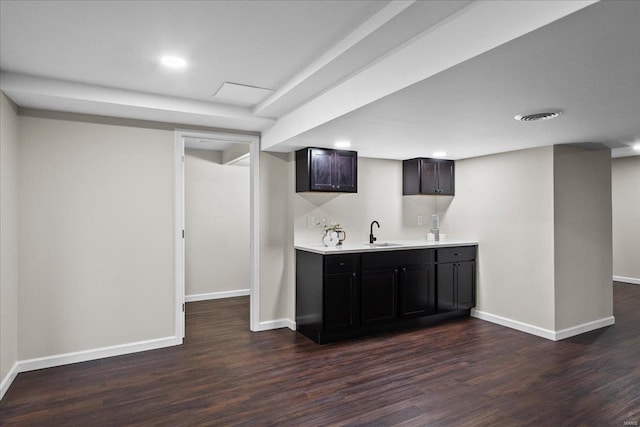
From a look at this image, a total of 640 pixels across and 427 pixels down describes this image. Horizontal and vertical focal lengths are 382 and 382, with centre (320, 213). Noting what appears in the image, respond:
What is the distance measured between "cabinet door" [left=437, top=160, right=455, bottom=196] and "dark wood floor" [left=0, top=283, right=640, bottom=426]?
1836 millimetres

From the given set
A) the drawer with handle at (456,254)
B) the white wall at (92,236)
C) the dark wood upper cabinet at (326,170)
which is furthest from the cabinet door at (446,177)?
the white wall at (92,236)

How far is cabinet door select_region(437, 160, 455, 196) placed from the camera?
4988 mm

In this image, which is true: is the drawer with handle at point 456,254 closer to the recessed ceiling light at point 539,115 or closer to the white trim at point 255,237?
the recessed ceiling light at point 539,115

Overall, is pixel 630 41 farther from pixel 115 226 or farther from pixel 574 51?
pixel 115 226

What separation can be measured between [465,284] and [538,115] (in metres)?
2.50

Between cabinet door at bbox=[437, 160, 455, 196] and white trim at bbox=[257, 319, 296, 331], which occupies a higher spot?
cabinet door at bbox=[437, 160, 455, 196]

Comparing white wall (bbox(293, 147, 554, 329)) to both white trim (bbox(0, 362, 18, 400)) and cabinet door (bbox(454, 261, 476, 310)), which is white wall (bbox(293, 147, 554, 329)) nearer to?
cabinet door (bbox(454, 261, 476, 310))

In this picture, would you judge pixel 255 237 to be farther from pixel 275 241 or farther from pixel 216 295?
pixel 216 295

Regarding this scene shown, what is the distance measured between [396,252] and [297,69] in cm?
228

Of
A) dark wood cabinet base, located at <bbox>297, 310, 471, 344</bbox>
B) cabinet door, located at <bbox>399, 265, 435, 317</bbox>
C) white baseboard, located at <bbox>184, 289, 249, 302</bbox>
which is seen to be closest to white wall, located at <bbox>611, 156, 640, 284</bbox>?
dark wood cabinet base, located at <bbox>297, 310, 471, 344</bbox>

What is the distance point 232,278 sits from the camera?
20.0 feet

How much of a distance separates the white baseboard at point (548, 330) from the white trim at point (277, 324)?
233 cm

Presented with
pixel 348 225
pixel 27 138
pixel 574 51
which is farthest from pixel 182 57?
pixel 348 225

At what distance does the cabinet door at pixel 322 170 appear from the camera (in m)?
4.10
